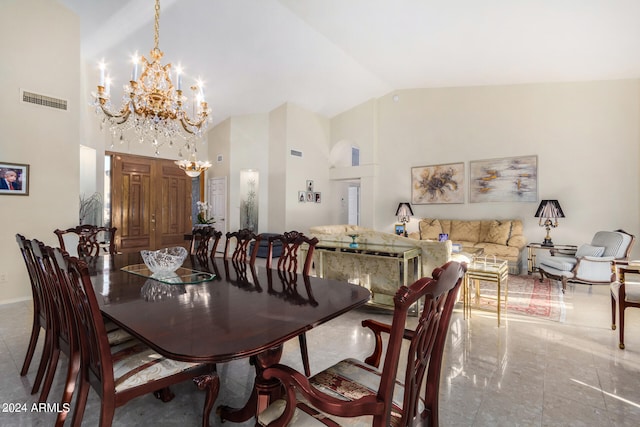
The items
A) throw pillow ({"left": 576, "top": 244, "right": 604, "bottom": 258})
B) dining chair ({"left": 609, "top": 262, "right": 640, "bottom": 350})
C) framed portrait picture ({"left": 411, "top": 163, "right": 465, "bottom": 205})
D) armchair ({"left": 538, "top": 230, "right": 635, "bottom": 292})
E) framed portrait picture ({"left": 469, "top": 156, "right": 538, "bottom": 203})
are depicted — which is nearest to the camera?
dining chair ({"left": 609, "top": 262, "right": 640, "bottom": 350})

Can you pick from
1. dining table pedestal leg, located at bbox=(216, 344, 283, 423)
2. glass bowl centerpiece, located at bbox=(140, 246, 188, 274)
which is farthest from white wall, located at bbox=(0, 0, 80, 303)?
dining table pedestal leg, located at bbox=(216, 344, 283, 423)

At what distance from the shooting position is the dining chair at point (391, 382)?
902mm

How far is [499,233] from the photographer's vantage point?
585cm

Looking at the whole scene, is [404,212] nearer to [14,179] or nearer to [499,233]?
[499,233]

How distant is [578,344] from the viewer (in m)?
2.65

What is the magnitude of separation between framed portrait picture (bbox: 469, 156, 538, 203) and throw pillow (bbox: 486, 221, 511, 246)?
562 mm

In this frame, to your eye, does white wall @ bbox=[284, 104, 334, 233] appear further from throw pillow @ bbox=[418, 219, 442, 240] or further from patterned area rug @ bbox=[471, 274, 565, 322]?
patterned area rug @ bbox=[471, 274, 565, 322]

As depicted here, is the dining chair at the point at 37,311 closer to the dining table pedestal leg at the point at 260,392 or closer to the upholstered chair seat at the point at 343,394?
the dining table pedestal leg at the point at 260,392

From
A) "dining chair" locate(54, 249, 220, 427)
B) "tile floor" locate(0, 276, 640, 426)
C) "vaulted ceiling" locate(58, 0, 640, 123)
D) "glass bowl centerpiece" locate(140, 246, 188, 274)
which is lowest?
"tile floor" locate(0, 276, 640, 426)

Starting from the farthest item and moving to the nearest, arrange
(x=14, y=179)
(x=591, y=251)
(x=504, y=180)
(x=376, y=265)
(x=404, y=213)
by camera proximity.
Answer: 1. (x=404, y=213)
2. (x=504, y=180)
3. (x=591, y=251)
4. (x=14, y=179)
5. (x=376, y=265)

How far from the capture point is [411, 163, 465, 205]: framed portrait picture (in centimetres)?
670

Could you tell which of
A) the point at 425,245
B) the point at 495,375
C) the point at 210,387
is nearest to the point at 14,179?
the point at 210,387

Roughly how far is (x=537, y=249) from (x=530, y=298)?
2.16m

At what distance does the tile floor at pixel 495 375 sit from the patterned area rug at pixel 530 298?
0.23 metres
